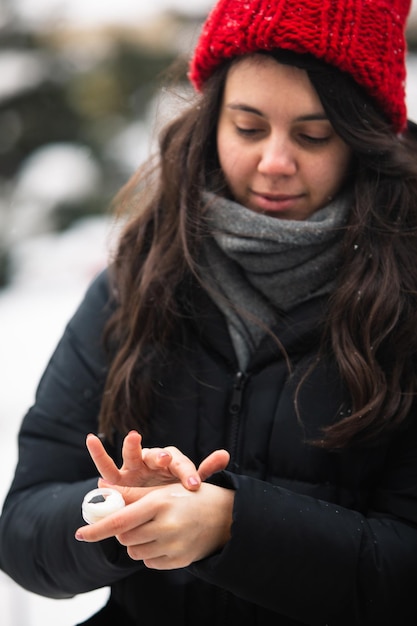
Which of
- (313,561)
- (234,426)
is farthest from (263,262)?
(313,561)

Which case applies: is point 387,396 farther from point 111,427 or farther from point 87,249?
point 87,249

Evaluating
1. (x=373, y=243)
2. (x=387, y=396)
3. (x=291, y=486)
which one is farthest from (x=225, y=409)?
(x=373, y=243)

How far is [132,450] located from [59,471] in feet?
1.53

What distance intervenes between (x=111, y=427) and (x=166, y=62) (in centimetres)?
486

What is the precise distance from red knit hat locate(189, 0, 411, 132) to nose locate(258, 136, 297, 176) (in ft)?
0.62

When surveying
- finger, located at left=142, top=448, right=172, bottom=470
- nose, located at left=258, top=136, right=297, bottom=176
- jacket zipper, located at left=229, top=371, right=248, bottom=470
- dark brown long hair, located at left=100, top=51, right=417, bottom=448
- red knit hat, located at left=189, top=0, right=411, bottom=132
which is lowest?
jacket zipper, located at left=229, top=371, right=248, bottom=470

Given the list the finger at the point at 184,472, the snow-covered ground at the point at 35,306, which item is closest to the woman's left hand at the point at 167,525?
the finger at the point at 184,472

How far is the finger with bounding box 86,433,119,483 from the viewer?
1.57m

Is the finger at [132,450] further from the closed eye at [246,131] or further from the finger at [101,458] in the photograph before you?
the closed eye at [246,131]

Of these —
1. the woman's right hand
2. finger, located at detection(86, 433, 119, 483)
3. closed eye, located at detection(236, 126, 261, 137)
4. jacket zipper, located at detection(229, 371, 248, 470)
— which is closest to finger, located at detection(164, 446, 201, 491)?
the woman's right hand

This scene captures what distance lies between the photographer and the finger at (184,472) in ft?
5.16

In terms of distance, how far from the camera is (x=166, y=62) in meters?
6.36

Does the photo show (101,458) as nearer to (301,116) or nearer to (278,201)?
(278,201)

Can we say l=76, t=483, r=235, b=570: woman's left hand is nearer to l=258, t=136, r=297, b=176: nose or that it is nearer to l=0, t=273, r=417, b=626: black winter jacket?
l=0, t=273, r=417, b=626: black winter jacket
